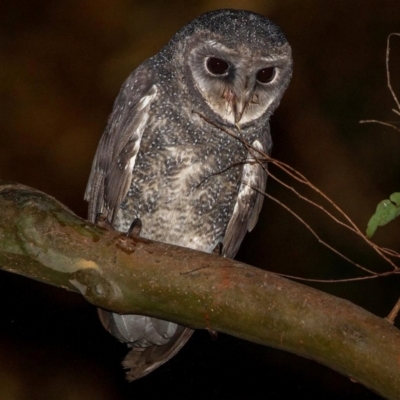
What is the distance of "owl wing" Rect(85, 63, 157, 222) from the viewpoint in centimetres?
289

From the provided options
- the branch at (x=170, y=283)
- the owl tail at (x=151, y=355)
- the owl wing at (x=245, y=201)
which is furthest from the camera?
the owl wing at (x=245, y=201)

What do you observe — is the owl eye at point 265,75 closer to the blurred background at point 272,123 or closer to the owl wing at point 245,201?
the owl wing at point 245,201

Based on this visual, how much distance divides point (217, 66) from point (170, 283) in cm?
112

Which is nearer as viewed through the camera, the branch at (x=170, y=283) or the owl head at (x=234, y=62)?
the branch at (x=170, y=283)

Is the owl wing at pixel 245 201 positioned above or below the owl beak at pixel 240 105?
below

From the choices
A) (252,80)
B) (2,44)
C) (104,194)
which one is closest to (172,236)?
(104,194)

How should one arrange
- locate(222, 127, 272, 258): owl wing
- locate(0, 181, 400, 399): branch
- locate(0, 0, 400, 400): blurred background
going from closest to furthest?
locate(0, 181, 400, 399): branch → locate(222, 127, 272, 258): owl wing → locate(0, 0, 400, 400): blurred background

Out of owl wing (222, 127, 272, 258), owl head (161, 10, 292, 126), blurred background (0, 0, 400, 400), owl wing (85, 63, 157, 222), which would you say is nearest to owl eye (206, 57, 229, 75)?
owl head (161, 10, 292, 126)

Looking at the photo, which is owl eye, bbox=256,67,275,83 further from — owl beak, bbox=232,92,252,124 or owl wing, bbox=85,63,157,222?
owl wing, bbox=85,63,157,222

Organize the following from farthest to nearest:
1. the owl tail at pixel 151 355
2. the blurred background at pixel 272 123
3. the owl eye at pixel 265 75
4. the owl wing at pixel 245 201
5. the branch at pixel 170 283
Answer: the blurred background at pixel 272 123
the owl wing at pixel 245 201
the owl eye at pixel 265 75
the owl tail at pixel 151 355
the branch at pixel 170 283

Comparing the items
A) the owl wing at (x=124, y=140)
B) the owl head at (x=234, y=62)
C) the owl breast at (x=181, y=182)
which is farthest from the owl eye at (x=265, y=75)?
the owl wing at (x=124, y=140)

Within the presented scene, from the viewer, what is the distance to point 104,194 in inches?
119

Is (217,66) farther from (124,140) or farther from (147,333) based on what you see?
(147,333)

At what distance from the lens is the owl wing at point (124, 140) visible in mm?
2893
